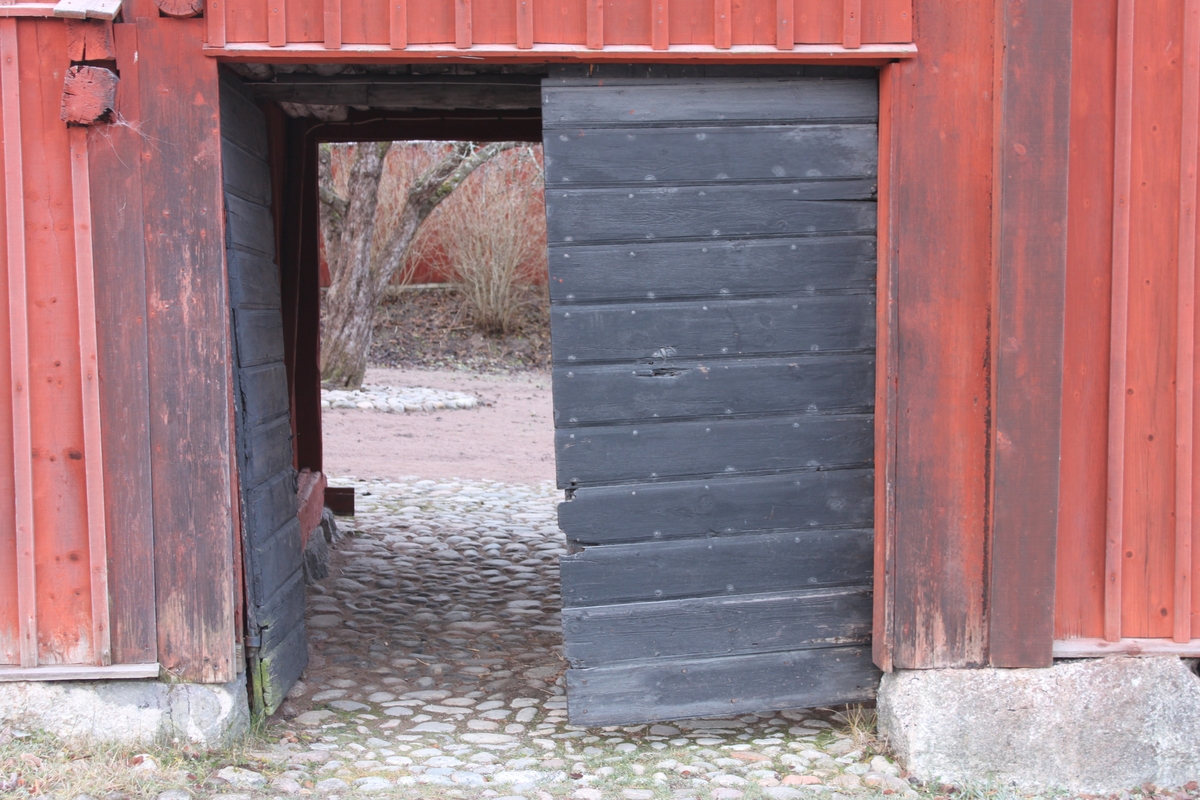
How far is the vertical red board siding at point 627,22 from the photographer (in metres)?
3.48

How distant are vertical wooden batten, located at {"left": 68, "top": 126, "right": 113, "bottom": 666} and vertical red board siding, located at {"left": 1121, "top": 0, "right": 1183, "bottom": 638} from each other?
12.1 feet

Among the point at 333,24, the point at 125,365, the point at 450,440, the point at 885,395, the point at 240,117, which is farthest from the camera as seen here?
the point at 450,440

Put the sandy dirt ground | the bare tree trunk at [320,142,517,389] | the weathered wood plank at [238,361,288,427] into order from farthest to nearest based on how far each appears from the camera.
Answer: the bare tree trunk at [320,142,517,389] → the sandy dirt ground → the weathered wood plank at [238,361,288,427]

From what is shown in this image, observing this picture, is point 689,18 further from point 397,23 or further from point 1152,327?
point 1152,327

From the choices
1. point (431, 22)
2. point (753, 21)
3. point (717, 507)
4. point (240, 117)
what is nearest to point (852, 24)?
point (753, 21)

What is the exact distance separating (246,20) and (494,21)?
0.86m

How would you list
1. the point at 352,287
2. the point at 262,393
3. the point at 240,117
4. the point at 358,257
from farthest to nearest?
the point at 352,287, the point at 358,257, the point at 262,393, the point at 240,117

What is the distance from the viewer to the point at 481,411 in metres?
14.5

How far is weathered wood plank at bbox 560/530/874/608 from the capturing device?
3.74 meters

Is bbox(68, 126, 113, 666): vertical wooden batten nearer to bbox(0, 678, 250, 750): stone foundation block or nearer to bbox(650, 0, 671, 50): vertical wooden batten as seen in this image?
bbox(0, 678, 250, 750): stone foundation block

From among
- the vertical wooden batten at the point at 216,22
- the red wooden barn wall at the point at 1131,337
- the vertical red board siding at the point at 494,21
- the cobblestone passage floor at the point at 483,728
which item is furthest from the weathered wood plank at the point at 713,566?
the vertical wooden batten at the point at 216,22

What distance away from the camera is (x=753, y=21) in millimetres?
3512

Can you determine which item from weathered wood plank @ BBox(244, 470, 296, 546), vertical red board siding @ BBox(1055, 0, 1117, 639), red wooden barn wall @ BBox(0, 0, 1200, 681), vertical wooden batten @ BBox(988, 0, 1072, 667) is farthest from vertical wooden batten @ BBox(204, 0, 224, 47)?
vertical red board siding @ BBox(1055, 0, 1117, 639)

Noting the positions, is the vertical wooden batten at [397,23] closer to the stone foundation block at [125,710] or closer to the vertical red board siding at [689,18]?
the vertical red board siding at [689,18]
